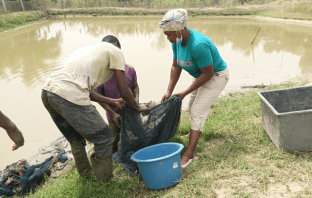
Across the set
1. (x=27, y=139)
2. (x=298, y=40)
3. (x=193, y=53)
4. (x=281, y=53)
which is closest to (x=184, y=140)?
(x=193, y=53)

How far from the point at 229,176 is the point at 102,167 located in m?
1.21

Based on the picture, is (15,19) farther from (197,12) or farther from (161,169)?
(161,169)

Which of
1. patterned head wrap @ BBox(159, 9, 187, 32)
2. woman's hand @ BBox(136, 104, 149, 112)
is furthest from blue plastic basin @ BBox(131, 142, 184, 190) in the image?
patterned head wrap @ BBox(159, 9, 187, 32)

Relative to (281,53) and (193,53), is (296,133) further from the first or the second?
(281,53)

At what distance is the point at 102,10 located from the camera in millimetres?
32594

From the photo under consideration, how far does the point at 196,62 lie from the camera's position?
241 centimetres

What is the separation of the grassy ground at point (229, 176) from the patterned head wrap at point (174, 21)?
1425 mm

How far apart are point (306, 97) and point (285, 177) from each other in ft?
4.30

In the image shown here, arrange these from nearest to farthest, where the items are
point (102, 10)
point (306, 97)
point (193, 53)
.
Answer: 1. point (193, 53)
2. point (306, 97)
3. point (102, 10)

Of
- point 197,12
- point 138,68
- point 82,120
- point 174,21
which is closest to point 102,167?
point 82,120

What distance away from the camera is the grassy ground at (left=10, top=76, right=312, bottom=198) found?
208 cm

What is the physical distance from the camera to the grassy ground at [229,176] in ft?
6.84

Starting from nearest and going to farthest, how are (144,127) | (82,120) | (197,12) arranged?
1. (82,120)
2. (144,127)
3. (197,12)

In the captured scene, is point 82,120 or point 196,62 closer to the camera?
point 82,120
